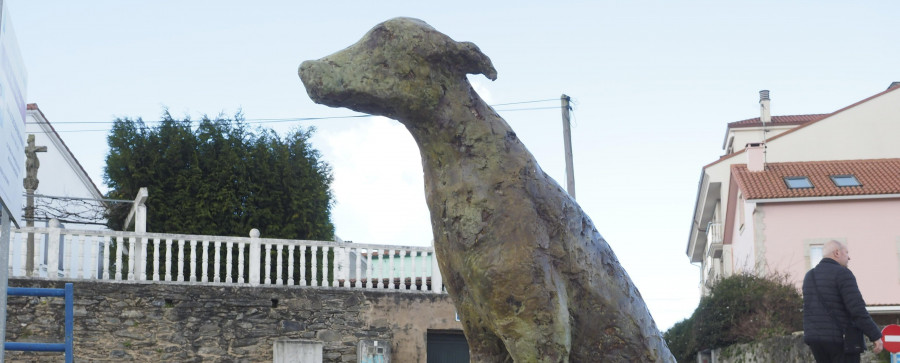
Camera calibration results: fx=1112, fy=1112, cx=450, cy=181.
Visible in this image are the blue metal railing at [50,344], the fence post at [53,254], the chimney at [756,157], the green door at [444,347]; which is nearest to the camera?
the blue metal railing at [50,344]

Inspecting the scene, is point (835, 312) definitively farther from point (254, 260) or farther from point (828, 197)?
point (828, 197)

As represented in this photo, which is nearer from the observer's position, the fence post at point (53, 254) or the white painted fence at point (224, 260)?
the fence post at point (53, 254)

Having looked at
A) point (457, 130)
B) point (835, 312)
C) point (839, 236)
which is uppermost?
point (839, 236)

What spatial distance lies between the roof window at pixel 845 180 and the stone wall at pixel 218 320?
15.4 m

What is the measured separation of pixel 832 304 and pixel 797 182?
22644 millimetres

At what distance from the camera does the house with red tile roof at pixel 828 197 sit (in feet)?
91.1

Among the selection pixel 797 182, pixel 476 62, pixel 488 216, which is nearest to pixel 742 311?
pixel 797 182

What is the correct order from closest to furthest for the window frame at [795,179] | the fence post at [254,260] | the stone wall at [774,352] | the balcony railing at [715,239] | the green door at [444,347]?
1. the stone wall at [774,352]
2. the fence post at [254,260]
3. the green door at [444,347]
4. the window frame at [795,179]
5. the balcony railing at [715,239]

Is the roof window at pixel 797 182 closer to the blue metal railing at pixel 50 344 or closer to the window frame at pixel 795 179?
the window frame at pixel 795 179

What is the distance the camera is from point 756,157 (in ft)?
98.2

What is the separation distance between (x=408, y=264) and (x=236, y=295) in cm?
293

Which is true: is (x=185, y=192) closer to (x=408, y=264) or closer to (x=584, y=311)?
(x=408, y=264)

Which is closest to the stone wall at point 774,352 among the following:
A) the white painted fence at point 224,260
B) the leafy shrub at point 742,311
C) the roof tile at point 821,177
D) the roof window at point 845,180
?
the leafy shrub at point 742,311

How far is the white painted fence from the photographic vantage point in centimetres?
1527
